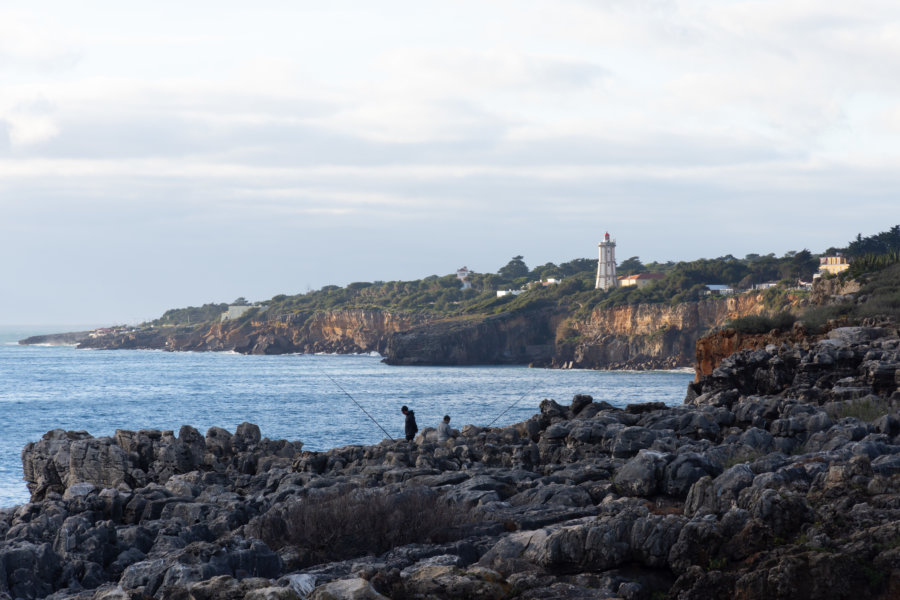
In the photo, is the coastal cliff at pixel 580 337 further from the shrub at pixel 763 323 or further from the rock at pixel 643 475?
the rock at pixel 643 475

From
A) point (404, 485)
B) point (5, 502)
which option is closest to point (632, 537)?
point (404, 485)

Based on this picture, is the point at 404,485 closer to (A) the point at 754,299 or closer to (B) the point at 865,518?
(B) the point at 865,518

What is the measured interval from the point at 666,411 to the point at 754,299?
80000mm

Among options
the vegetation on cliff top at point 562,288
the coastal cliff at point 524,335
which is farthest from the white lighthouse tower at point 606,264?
the coastal cliff at point 524,335

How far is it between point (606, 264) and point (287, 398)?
3207 inches

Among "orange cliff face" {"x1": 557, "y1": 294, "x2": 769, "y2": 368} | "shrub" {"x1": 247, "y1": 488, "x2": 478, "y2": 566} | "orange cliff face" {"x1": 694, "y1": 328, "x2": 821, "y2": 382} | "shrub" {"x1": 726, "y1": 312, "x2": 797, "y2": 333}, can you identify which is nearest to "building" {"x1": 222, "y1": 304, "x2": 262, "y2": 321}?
"orange cliff face" {"x1": 557, "y1": 294, "x2": 769, "y2": 368}

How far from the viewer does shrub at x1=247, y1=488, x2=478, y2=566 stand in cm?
1123

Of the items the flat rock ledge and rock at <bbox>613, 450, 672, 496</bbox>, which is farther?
rock at <bbox>613, 450, 672, 496</bbox>

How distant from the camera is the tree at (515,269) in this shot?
196375 mm

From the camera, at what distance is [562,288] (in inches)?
5276

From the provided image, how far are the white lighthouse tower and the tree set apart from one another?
58.5 metres

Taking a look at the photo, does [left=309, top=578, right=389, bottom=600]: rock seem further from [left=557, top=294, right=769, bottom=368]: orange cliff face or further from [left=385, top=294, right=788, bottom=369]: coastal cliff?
[left=557, top=294, right=769, bottom=368]: orange cliff face

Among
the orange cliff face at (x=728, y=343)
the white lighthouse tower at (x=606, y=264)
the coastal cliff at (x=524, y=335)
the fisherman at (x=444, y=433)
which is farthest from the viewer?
the white lighthouse tower at (x=606, y=264)

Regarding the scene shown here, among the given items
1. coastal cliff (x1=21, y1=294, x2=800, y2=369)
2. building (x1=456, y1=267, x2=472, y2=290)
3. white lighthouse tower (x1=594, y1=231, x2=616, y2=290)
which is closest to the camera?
coastal cliff (x1=21, y1=294, x2=800, y2=369)
